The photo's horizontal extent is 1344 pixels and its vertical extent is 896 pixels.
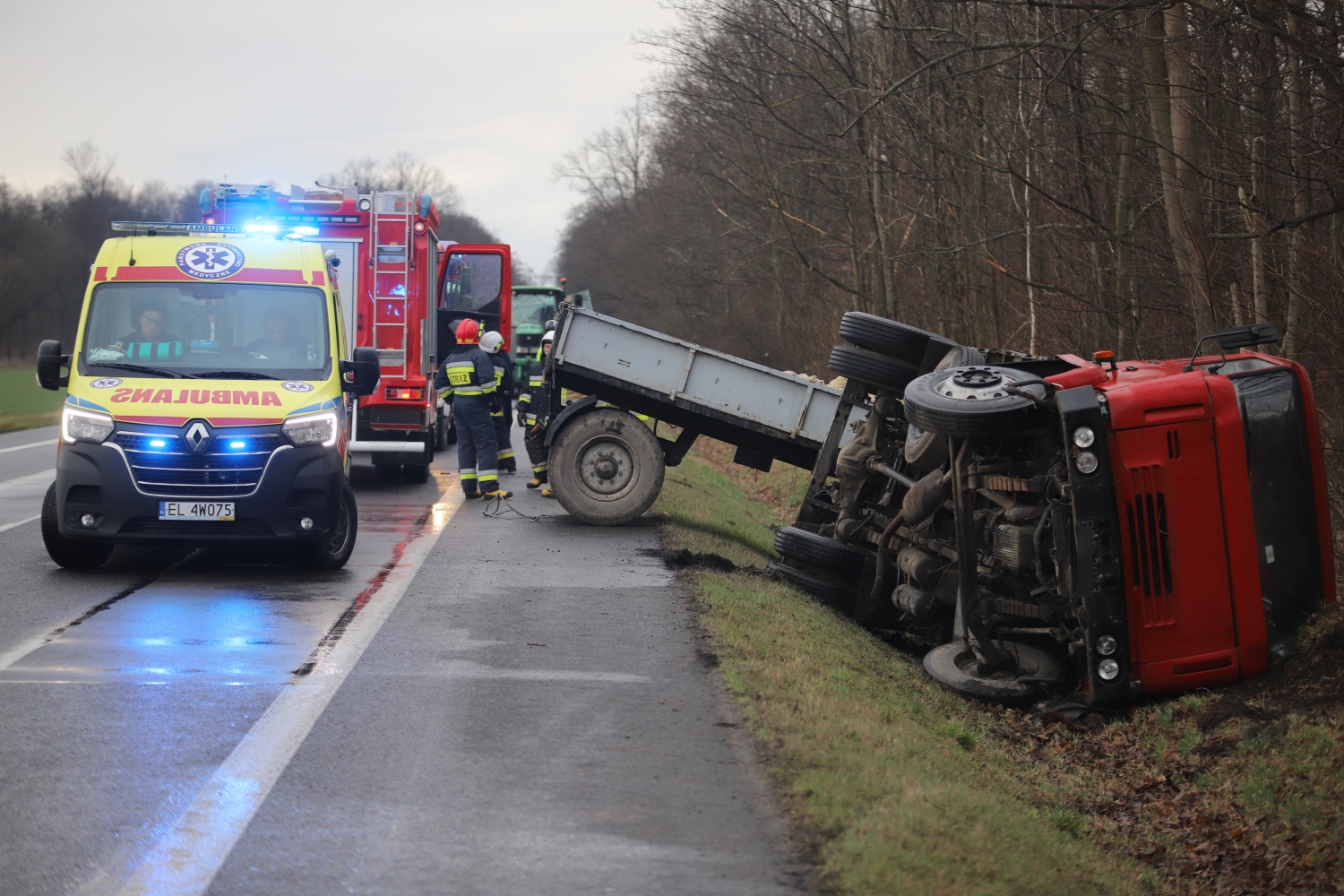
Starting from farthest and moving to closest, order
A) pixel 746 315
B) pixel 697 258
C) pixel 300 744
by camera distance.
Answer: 1. pixel 697 258
2. pixel 746 315
3. pixel 300 744

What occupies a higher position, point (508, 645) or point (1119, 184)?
point (1119, 184)

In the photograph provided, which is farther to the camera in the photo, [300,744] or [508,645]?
[508,645]

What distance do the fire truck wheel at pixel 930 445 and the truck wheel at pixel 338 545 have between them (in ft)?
13.6

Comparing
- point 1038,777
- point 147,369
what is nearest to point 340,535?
point 147,369

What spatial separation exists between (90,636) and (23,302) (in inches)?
2942

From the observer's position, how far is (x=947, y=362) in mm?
9023

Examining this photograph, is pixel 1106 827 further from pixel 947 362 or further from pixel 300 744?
pixel 947 362

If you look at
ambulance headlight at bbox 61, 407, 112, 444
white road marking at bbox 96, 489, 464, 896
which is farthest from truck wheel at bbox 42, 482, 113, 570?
white road marking at bbox 96, 489, 464, 896

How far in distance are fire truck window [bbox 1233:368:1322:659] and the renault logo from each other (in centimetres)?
652

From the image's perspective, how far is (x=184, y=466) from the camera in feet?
28.6

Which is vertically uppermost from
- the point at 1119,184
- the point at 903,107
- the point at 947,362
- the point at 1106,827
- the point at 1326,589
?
the point at 903,107

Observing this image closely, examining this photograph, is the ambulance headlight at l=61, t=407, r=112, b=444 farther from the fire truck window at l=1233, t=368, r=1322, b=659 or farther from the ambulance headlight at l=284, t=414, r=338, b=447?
the fire truck window at l=1233, t=368, r=1322, b=659

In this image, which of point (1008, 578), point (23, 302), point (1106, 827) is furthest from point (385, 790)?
point (23, 302)

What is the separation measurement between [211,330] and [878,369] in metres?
5.04
